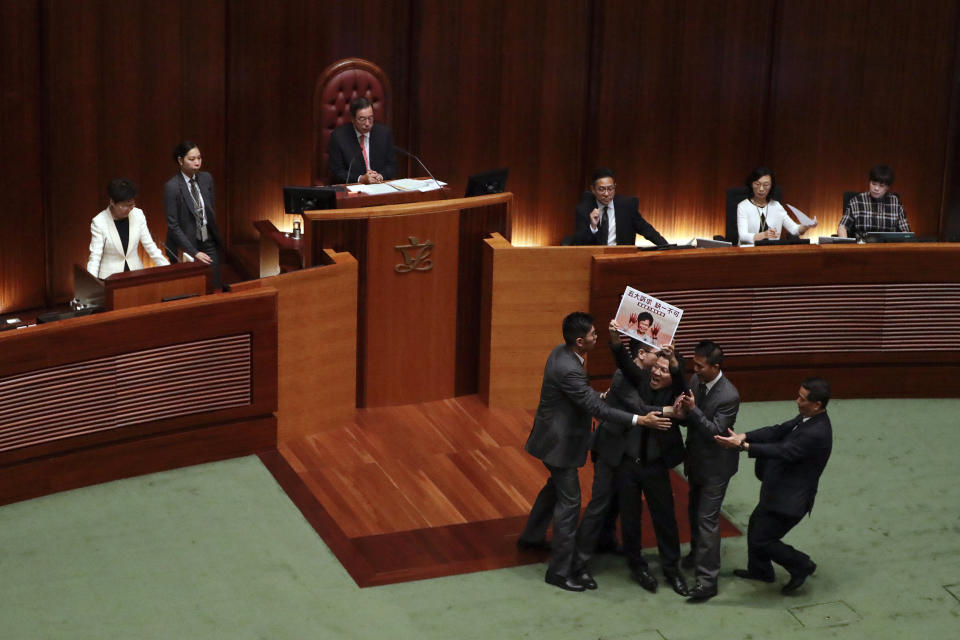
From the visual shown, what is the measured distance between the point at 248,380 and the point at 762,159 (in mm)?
4425

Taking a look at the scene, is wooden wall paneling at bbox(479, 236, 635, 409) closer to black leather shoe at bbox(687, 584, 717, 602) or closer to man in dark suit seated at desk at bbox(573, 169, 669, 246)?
man in dark suit seated at desk at bbox(573, 169, 669, 246)

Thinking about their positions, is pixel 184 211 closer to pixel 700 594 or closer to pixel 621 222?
pixel 621 222

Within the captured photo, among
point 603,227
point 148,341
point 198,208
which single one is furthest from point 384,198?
point 148,341

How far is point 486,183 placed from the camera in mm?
7727

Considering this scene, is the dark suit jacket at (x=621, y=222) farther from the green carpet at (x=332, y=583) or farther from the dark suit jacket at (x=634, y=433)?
the dark suit jacket at (x=634, y=433)

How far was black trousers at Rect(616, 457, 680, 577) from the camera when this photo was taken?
19.1 feet

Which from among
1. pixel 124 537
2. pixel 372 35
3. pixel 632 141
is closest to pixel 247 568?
pixel 124 537

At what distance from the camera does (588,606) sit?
19.0 feet

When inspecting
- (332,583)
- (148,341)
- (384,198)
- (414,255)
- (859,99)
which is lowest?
(332,583)

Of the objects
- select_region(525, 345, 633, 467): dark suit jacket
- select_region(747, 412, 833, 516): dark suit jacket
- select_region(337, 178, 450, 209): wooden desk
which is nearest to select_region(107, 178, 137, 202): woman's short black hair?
select_region(337, 178, 450, 209): wooden desk

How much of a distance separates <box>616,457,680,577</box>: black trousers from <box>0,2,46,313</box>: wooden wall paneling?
4054mm

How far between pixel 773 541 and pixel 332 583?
178 centimetres

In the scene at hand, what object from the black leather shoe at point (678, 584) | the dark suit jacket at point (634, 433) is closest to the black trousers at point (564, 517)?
the dark suit jacket at point (634, 433)

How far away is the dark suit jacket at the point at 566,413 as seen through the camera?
574cm
